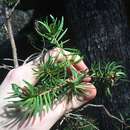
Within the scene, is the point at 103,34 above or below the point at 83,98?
above

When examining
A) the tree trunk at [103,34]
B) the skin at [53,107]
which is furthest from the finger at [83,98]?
the tree trunk at [103,34]

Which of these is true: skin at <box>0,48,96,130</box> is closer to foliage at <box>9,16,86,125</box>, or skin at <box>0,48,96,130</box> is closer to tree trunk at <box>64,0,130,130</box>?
foliage at <box>9,16,86,125</box>

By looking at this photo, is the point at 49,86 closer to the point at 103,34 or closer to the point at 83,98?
the point at 83,98

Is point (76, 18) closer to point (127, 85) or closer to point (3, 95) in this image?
point (127, 85)

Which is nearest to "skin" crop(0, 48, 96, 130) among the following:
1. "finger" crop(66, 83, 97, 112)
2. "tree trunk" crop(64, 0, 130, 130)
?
"finger" crop(66, 83, 97, 112)

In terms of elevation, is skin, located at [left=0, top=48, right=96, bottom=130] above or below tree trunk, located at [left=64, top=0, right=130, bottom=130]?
below

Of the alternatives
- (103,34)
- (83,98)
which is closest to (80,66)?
→ (83,98)

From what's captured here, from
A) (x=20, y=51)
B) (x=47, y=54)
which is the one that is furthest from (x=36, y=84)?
(x=20, y=51)
